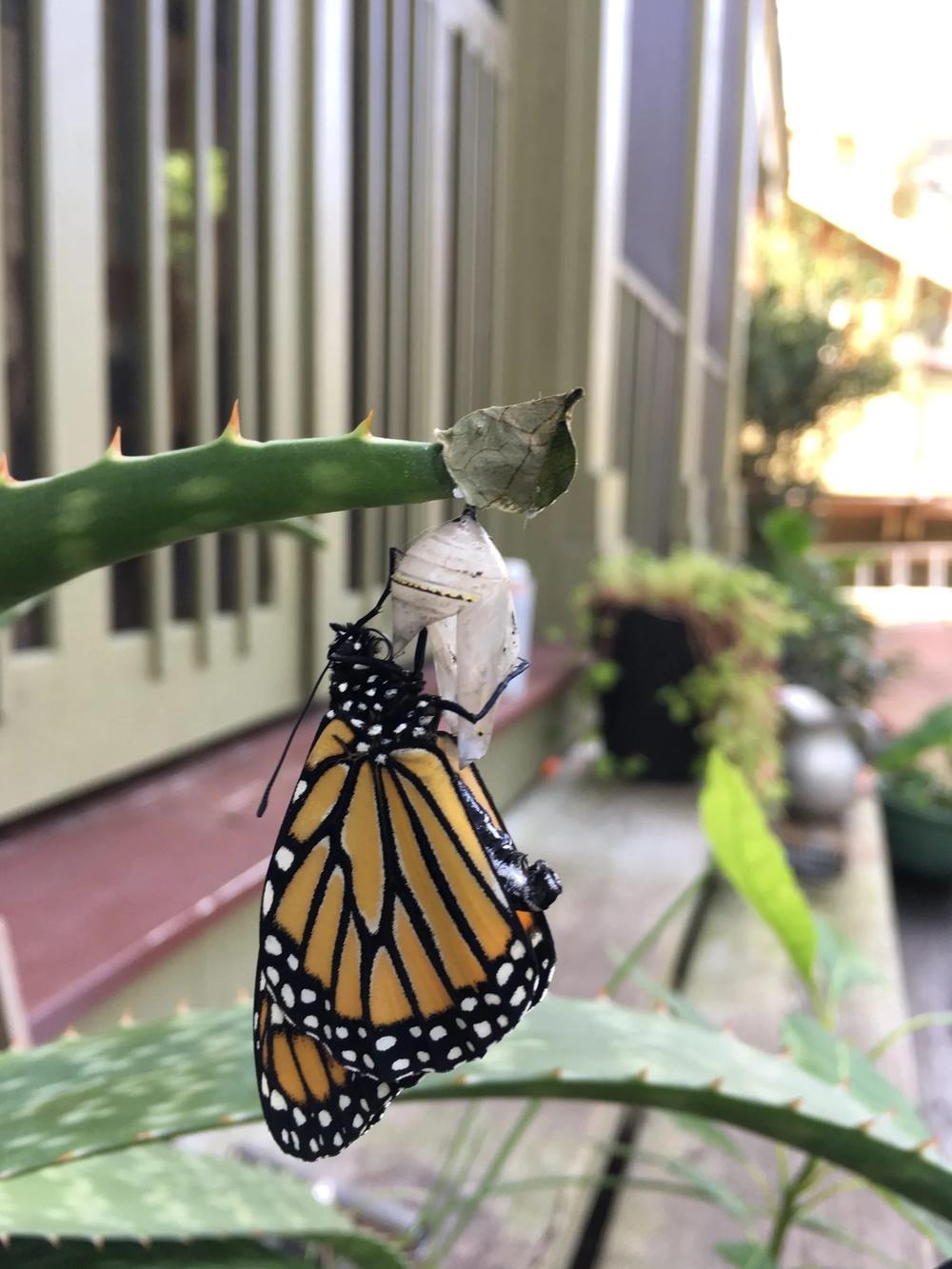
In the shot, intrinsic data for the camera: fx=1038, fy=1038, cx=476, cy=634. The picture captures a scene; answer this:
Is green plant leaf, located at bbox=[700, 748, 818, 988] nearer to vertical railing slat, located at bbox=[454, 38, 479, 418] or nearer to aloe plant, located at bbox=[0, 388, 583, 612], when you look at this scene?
aloe plant, located at bbox=[0, 388, 583, 612]

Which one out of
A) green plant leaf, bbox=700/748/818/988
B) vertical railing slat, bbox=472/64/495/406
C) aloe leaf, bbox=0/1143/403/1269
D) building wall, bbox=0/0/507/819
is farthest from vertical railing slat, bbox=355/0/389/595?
aloe leaf, bbox=0/1143/403/1269

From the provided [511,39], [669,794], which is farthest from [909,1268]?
[511,39]

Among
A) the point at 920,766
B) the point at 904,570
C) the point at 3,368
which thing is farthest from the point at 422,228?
the point at 904,570

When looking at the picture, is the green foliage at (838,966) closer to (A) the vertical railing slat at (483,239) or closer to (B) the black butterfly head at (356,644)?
(B) the black butterfly head at (356,644)

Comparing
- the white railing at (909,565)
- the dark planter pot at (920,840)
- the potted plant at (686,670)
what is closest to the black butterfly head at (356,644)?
the potted plant at (686,670)

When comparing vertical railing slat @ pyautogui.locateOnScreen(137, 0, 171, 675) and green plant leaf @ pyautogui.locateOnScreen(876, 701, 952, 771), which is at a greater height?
vertical railing slat @ pyautogui.locateOnScreen(137, 0, 171, 675)

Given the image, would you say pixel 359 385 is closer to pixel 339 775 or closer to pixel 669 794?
pixel 669 794
